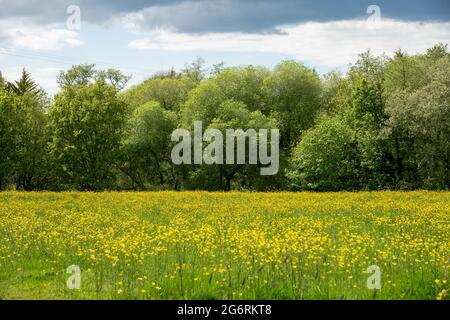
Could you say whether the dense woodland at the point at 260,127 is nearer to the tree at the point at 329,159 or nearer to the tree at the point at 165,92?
the tree at the point at 329,159

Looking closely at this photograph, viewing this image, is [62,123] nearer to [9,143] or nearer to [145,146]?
[9,143]

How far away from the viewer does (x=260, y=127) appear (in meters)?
58.8

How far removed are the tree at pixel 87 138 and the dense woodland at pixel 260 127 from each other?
0.11 metres

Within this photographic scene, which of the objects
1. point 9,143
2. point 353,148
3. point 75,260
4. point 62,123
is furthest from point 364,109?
point 75,260

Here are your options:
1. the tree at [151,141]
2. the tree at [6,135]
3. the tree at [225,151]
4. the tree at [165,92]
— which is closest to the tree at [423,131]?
the tree at [225,151]

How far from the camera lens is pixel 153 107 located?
6619 centimetres

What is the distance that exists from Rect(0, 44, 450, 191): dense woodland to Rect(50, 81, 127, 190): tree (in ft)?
0.35

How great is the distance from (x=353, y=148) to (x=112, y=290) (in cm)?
4631

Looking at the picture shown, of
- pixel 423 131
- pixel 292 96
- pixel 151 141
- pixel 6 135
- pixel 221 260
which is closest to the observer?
pixel 221 260

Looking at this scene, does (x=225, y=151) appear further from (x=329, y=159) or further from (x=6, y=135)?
(x=6, y=135)

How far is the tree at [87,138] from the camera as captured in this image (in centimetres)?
5650

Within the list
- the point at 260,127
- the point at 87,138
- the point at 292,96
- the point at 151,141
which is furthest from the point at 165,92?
the point at 260,127

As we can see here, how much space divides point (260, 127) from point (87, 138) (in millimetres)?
17985

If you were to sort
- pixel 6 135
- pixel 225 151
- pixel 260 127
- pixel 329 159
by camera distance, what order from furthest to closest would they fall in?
pixel 260 127
pixel 225 151
pixel 6 135
pixel 329 159
